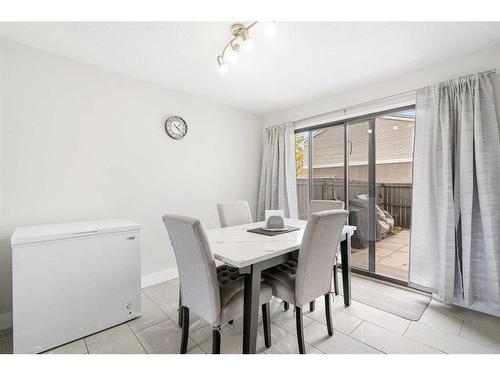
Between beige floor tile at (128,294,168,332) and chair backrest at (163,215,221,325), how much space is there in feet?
2.46

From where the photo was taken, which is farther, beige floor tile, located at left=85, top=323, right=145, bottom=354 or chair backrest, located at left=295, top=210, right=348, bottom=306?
beige floor tile, located at left=85, top=323, right=145, bottom=354

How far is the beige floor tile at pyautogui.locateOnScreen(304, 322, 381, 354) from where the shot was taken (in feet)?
5.34

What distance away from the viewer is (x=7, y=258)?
1.96 m

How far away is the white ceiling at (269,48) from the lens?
5.88 ft

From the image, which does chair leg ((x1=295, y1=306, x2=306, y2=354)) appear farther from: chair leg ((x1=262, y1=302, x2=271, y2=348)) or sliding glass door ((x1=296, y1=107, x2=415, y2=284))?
sliding glass door ((x1=296, y1=107, x2=415, y2=284))

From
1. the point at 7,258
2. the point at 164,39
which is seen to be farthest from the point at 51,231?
the point at 164,39

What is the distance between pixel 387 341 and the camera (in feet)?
5.66

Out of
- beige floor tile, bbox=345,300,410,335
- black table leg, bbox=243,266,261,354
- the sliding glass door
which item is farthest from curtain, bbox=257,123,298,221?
black table leg, bbox=243,266,261,354

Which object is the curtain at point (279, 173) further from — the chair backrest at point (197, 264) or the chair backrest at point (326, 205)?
the chair backrest at point (197, 264)

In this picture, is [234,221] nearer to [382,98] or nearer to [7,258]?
[7,258]

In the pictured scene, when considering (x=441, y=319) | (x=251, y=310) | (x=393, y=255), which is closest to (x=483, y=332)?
(x=441, y=319)

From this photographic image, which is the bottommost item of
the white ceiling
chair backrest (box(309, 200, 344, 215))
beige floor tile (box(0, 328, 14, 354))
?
beige floor tile (box(0, 328, 14, 354))

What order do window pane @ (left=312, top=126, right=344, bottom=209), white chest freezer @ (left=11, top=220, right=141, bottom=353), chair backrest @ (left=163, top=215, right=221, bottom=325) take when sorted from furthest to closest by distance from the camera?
window pane @ (left=312, top=126, right=344, bottom=209) < white chest freezer @ (left=11, top=220, right=141, bottom=353) < chair backrest @ (left=163, top=215, right=221, bottom=325)
